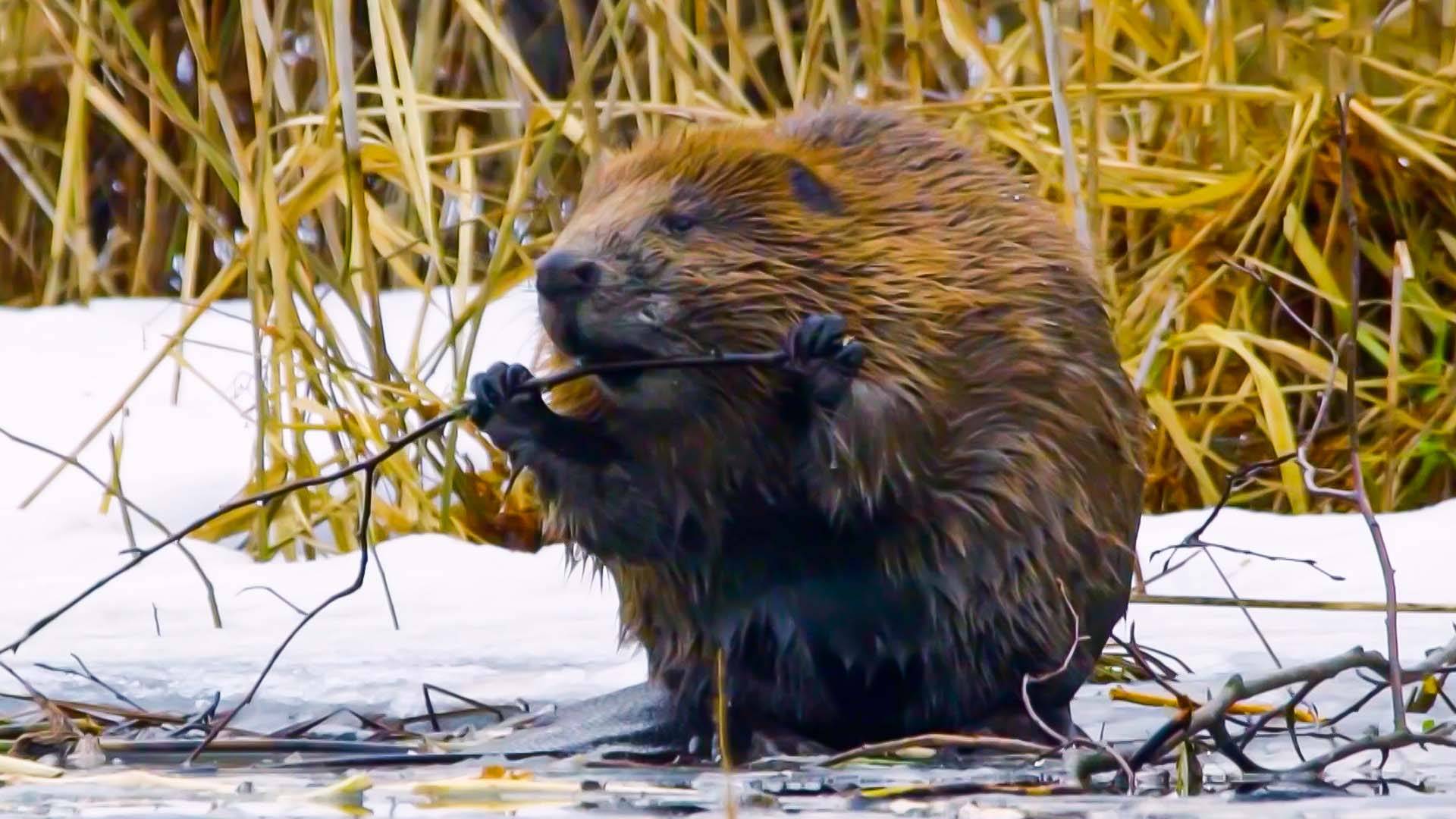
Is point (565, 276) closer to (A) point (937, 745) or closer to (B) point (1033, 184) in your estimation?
(A) point (937, 745)

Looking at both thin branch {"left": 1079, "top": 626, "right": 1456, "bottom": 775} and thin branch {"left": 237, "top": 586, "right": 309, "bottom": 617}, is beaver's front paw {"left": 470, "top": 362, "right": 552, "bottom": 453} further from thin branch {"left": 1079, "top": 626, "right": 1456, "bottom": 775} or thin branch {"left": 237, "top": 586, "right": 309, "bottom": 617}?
thin branch {"left": 1079, "top": 626, "right": 1456, "bottom": 775}

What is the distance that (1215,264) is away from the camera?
3961 millimetres

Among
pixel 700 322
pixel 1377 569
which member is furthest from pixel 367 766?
pixel 1377 569

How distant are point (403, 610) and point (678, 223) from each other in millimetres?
929

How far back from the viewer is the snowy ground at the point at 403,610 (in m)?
2.45

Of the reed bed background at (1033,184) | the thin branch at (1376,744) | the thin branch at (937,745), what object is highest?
the reed bed background at (1033,184)

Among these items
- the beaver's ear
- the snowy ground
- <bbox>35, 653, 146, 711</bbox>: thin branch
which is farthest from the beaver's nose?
<bbox>35, 653, 146, 711</bbox>: thin branch

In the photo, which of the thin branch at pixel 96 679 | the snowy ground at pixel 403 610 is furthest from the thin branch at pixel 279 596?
the thin branch at pixel 96 679

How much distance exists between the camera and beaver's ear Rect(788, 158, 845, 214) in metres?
2.20

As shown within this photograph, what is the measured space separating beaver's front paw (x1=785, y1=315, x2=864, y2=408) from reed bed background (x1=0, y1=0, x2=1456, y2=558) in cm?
106

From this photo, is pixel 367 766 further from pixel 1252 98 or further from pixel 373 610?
pixel 1252 98

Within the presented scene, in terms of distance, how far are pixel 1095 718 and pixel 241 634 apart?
1.09 m

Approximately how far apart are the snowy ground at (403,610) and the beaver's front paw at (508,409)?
0.94ft

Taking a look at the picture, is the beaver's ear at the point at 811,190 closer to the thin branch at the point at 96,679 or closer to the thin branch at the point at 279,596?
the thin branch at the point at 279,596
